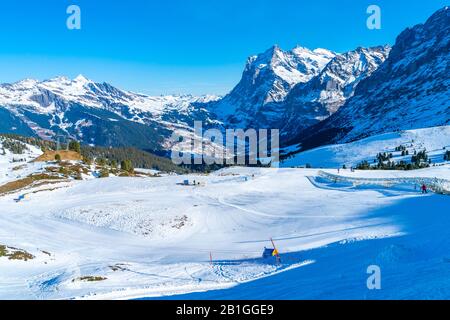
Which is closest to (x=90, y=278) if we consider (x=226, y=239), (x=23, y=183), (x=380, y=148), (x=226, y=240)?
(x=226, y=240)

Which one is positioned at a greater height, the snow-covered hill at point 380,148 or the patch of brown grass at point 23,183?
the snow-covered hill at point 380,148

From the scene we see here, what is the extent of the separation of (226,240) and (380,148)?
115m

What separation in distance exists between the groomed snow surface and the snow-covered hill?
191 ft

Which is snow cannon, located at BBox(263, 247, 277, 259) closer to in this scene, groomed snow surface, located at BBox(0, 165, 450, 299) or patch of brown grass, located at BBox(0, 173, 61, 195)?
groomed snow surface, located at BBox(0, 165, 450, 299)

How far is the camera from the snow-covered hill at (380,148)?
129m

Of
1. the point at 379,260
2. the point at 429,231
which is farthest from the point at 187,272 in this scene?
the point at 429,231

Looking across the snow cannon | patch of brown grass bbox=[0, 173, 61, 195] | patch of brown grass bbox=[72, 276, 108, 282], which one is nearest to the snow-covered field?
patch of brown grass bbox=[72, 276, 108, 282]

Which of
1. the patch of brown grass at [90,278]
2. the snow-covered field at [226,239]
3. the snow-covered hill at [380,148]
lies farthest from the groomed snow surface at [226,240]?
the snow-covered hill at [380,148]

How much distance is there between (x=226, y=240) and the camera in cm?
4209

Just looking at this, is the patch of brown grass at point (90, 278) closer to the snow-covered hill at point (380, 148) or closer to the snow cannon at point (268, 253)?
the snow cannon at point (268, 253)

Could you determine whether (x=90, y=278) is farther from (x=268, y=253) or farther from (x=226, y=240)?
(x=226, y=240)

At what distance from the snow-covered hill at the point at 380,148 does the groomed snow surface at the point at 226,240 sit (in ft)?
191

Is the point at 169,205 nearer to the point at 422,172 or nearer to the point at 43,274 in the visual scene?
the point at 43,274

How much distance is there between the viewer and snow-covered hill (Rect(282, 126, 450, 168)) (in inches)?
5084
